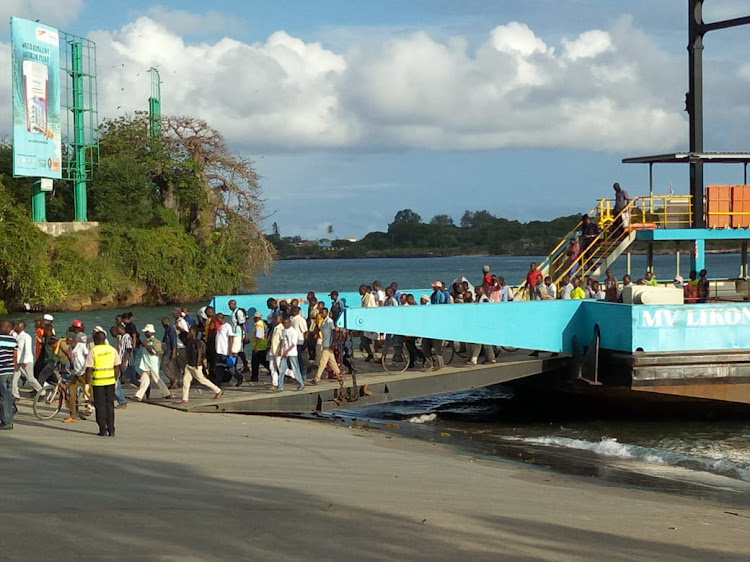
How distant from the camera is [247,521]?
8250 millimetres

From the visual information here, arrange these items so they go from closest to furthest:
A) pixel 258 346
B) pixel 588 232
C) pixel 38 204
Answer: pixel 258 346, pixel 588 232, pixel 38 204

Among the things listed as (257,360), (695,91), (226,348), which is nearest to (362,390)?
(226,348)

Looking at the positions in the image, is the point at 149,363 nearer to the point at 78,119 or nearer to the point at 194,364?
the point at 194,364

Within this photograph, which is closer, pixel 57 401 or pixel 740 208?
pixel 57 401

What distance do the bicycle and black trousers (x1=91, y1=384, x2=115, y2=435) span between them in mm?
1915

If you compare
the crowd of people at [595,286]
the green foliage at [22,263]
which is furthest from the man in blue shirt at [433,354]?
the green foliage at [22,263]

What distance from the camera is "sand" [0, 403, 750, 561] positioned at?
7551mm

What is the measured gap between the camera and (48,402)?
53.5 feet

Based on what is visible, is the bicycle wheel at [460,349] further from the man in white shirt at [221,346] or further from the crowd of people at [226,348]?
the man in white shirt at [221,346]

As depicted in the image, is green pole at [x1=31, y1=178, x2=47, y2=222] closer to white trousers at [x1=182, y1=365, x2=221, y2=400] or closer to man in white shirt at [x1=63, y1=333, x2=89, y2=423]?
white trousers at [x1=182, y1=365, x2=221, y2=400]

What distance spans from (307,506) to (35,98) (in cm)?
4463

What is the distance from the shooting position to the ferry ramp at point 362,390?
16688 mm

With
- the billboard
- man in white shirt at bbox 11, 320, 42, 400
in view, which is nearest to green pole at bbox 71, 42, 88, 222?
the billboard

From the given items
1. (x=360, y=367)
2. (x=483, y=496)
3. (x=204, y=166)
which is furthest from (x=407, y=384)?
(x=204, y=166)
